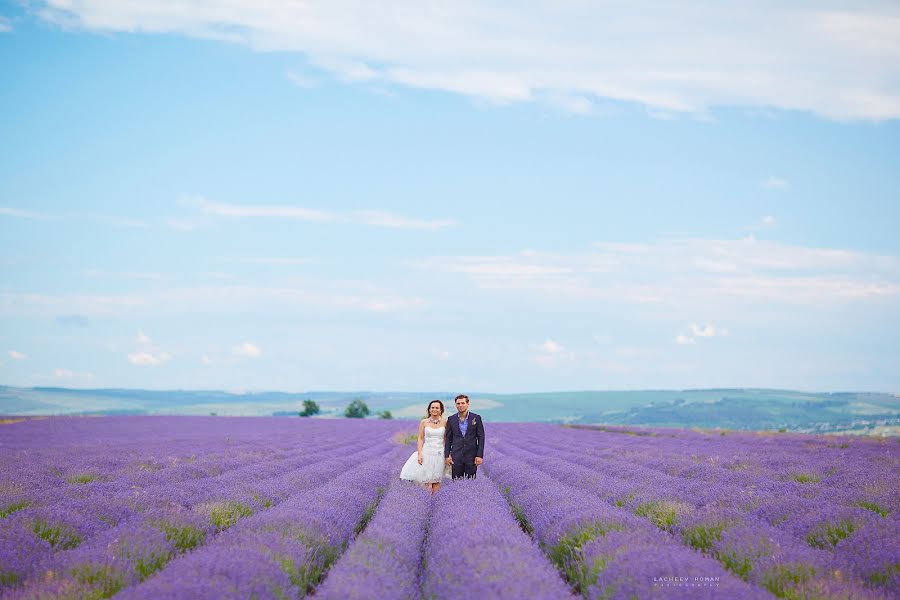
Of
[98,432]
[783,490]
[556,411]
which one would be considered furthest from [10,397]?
[783,490]

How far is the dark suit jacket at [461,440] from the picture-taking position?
10.8 meters

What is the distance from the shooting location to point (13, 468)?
1233cm

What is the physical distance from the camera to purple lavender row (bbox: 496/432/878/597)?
4852mm

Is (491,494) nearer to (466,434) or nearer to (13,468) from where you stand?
(466,434)

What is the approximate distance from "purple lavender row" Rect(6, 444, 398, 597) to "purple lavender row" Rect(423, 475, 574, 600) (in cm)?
193

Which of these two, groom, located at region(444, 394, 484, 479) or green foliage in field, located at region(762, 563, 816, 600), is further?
groom, located at region(444, 394, 484, 479)

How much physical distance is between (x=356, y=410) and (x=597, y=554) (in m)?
A: 62.3

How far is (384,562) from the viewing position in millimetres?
5195

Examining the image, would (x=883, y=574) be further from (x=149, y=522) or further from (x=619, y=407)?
(x=619, y=407)

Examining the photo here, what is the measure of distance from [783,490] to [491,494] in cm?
349

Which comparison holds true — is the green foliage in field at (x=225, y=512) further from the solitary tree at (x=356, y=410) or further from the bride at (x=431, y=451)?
the solitary tree at (x=356, y=410)

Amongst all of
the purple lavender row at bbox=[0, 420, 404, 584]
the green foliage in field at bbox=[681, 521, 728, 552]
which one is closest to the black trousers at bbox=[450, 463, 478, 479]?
the purple lavender row at bbox=[0, 420, 404, 584]

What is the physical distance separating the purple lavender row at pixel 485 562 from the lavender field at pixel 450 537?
19mm

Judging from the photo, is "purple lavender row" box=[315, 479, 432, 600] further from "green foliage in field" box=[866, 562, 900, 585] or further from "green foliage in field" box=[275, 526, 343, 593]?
"green foliage in field" box=[866, 562, 900, 585]
